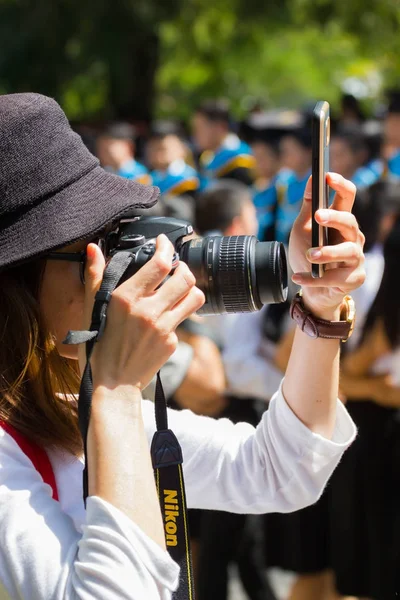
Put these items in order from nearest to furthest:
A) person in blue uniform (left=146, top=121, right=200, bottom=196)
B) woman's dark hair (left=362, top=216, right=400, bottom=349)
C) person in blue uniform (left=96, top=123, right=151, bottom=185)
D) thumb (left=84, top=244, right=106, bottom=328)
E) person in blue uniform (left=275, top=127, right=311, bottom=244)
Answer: thumb (left=84, top=244, right=106, bottom=328)
woman's dark hair (left=362, top=216, right=400, bottom=349)
person in blue uniform (left=275, top=127, right=311, bottom=244)
person in blue uniform (left=146, top=121, right=200, bottom=196)
person in blue uniform (left=96, top=123, right=151, bottom=185)

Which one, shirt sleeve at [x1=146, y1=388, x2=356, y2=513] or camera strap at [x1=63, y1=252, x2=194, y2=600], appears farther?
shirt sleeve at [x1=146, y1=388, x2=356, y2=513]

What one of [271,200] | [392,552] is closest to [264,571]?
[392,552]

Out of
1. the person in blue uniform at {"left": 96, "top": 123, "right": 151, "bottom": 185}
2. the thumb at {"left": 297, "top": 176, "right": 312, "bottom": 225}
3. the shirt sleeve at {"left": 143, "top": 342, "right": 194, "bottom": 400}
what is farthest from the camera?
the person in blue uniform at {"left": 96, "top": 123, "right": 151, "bottom": 185}

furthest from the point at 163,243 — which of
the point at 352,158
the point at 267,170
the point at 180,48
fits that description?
the point at 180,48

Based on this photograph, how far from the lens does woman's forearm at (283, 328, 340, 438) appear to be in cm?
168

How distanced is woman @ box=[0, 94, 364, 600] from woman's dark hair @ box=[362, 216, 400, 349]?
1465mm

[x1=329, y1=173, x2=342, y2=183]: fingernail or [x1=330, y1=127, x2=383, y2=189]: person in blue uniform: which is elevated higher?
[x1=329, y1=173, x2=342, y2=183]: fingernail

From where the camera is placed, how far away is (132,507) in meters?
1.28

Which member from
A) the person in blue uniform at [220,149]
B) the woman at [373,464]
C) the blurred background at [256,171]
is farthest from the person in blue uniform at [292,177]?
the woman at [373,464]

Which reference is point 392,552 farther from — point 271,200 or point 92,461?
point 271,200

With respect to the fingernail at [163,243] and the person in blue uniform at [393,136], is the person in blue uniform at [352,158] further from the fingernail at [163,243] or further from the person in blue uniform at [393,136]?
the fingernail at [163,243]

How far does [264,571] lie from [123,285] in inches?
119

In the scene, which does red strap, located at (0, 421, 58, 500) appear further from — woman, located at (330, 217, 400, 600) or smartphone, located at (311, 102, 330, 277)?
woman, located at (330, 217, 400, 600)

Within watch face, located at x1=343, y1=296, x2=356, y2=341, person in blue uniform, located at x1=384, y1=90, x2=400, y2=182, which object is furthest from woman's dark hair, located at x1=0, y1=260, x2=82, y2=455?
person in blue uniform, located at x1=384, y1=90, x2=400, y2=182
